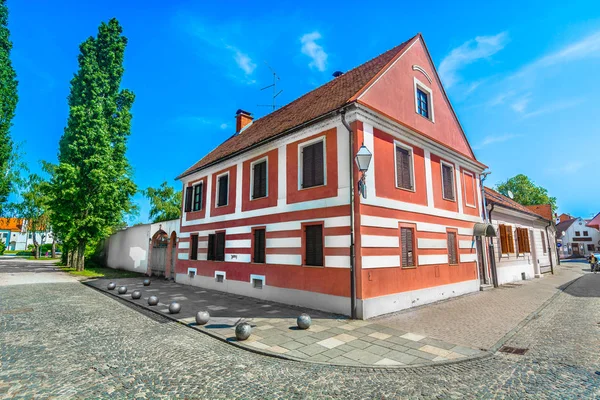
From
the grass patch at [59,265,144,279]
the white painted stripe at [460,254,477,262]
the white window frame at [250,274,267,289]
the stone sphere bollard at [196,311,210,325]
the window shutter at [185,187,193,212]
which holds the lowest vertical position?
the grass patch at [59,265,144,279]

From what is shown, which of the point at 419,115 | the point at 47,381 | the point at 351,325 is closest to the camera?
the point at 47,381

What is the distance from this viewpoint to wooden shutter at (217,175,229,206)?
1546 cm

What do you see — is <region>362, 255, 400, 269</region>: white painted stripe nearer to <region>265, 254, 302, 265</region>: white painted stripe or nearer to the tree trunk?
<region>265, 254, 302, 265</region>: white painted stripe

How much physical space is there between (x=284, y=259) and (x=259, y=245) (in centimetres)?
189

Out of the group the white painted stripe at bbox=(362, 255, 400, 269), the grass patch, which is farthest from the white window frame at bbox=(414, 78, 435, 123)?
the grass patch

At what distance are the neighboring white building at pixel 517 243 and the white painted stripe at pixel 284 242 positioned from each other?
1274 centimetres

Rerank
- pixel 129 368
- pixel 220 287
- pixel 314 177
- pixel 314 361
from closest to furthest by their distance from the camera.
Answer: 1. pixel 129 368
2. pixel 314 361
3. pixel 314 177
4. pixel 220 287

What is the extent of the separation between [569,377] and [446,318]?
4242 millimetres

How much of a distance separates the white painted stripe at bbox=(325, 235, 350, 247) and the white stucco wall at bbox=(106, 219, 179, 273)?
13.0m

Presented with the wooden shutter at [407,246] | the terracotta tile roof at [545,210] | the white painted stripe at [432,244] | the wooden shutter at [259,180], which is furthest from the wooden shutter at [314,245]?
the terracotta tile roof at [545,210]

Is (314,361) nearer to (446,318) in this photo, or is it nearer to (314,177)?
(446,318)

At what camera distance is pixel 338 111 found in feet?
32.6

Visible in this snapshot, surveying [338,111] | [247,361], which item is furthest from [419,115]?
[247,361]

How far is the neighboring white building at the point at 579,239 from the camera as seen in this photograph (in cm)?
6253
